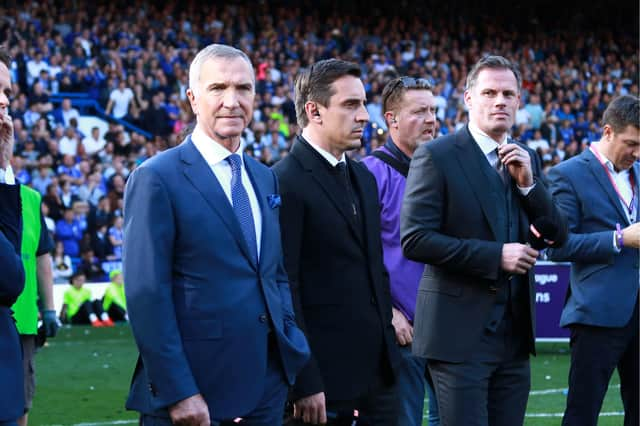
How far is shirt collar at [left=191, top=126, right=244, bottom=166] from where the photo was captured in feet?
12.7

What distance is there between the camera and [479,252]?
14.9ft

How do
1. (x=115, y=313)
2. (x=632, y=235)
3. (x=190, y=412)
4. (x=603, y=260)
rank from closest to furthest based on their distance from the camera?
(x=190, y=412) → (x=632, y=235) → (x=603, y=260) → (x=115, y=313)

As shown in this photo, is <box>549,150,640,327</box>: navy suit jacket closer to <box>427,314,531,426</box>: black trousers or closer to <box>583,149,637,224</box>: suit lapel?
<box>583,149,637,224</box>: suit lapel

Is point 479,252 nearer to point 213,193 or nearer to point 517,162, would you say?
point 517,162

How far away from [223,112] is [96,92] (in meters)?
17.9

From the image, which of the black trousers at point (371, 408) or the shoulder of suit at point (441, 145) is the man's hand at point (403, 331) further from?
the shoulder of suit at point (441, 145)

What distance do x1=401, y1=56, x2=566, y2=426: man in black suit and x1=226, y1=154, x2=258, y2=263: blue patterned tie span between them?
1055mm

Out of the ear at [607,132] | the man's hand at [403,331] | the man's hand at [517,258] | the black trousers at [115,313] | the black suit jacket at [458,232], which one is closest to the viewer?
the man's hand at [517,258]

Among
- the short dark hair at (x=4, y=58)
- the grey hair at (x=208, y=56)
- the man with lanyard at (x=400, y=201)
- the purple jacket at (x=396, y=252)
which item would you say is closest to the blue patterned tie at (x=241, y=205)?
the grey hair at (x=208, y=56)

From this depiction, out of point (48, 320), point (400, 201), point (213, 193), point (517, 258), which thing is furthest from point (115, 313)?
point (213, 193)

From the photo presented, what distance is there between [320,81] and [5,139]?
159 cm

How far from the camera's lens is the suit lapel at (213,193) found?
373 centimetres

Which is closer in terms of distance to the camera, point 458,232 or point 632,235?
point 458,232

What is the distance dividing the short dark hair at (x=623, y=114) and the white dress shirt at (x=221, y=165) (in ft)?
8.98
